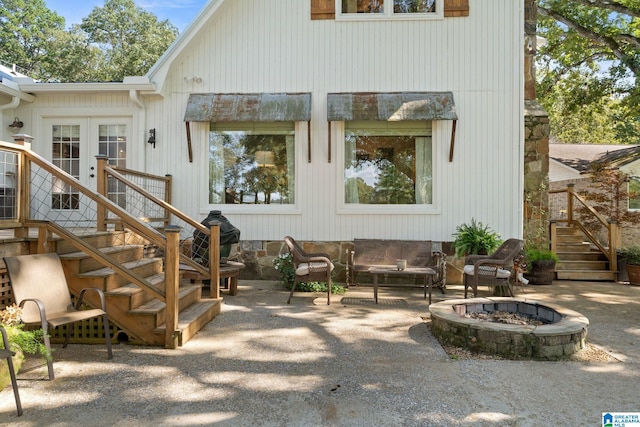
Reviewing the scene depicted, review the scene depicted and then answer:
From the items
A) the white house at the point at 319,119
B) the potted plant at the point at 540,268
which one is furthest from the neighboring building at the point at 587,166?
the white house at the point at 319,119

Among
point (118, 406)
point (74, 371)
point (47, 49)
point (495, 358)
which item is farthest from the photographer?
point (47, 49)

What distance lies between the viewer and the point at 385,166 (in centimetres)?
742

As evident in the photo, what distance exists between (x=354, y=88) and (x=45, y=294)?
18.8 feet

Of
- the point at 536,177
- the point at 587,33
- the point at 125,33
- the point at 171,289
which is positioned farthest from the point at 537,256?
the point at 125,33

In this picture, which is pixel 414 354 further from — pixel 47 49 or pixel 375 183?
pixel 47 49

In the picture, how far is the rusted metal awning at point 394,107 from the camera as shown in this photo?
22.5 ft

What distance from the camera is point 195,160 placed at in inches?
293

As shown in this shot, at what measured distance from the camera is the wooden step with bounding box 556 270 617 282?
827cm

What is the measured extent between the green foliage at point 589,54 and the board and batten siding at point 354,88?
564 cm

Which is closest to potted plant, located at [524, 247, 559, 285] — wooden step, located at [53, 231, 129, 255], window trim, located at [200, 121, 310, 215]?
window trim, located at [200, 121, 310, 215]

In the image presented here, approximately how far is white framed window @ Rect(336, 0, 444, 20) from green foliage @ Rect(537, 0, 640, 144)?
5.70 m

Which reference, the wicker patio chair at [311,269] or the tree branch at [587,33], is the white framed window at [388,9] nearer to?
the wicker patio chair at [311,269]

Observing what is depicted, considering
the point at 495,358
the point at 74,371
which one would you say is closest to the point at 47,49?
the point at 74,371

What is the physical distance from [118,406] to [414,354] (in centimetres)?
240
